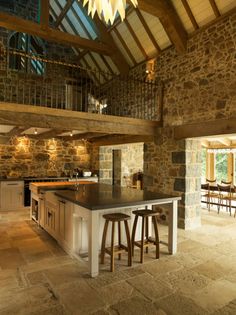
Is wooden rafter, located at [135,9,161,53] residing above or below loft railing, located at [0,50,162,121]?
above

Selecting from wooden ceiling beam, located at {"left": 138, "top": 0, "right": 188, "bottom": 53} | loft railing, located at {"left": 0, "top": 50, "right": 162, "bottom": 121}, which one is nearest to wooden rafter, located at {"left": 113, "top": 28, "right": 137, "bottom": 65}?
loft railing, located at {"left": 0, "top": 50, "right": 162, "bottom": 121}

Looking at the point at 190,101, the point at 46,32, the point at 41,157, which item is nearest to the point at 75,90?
the point at 41,157

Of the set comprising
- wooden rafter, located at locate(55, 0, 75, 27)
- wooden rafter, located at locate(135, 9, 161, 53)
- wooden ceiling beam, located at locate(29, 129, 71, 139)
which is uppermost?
wooden rafter, located at locate(55, 0, 75, 27)

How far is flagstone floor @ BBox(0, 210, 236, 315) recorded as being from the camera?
2.34m

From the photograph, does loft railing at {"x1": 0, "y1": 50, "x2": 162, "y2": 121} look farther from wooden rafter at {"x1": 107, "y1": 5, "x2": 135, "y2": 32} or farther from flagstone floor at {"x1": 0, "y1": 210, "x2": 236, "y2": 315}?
flagstone floor at {"x1": 0, "y1": 210, "x2": 236, "y2": 315}

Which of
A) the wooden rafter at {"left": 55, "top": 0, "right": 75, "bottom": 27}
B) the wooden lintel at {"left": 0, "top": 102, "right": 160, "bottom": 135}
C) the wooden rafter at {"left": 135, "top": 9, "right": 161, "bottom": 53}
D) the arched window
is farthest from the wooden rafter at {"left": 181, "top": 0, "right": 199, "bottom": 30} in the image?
the arched window

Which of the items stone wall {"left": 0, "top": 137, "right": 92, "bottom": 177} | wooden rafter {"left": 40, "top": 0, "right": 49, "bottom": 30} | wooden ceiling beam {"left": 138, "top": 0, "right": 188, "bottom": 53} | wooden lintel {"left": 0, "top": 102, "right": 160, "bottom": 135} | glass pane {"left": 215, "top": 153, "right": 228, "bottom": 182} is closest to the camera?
wooden lintel {"left": 0, "top": 102, "right": 160, "bottom": 135}

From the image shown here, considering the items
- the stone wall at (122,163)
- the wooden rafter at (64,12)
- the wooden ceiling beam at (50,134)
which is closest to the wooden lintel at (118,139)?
the stone wall at (122,163)

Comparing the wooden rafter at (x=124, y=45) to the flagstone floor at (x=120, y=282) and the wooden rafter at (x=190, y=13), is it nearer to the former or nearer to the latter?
the wooden rafter at (x=190, y=13)

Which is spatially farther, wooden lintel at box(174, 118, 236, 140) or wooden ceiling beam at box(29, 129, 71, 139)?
wooden ceiling beam at box(29, 129, 71, 139)

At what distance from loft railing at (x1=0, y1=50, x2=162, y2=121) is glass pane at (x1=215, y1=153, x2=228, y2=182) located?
4.86m

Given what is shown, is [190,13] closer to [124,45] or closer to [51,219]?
[124,45]

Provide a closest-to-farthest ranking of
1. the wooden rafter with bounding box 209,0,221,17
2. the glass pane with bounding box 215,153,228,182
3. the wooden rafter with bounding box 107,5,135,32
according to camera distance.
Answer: the wooden rafter with bounding box 209,0,221,17 < the wooden rafter with bounding box 107,5,135,32 < the glass pane with bounding box 215,153,228,182

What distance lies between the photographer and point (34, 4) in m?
8.09
